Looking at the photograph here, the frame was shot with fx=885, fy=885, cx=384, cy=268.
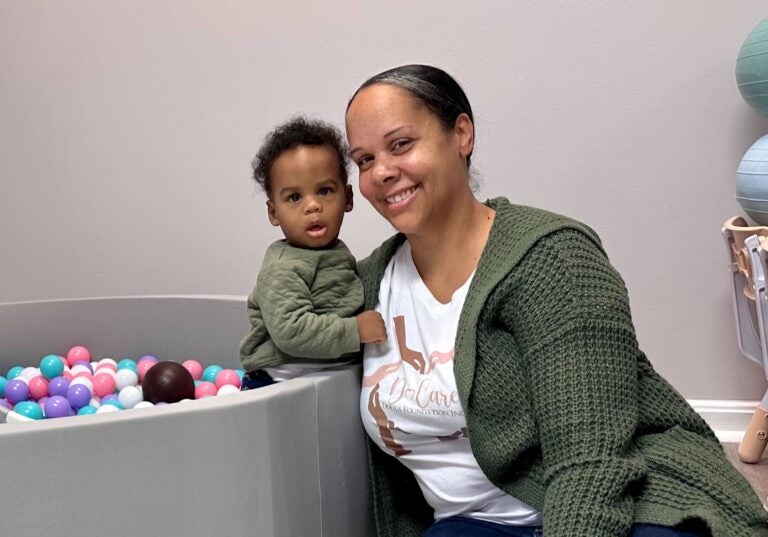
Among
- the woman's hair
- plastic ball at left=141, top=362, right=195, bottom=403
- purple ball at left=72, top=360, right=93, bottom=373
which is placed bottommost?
purple ball at left=72, top=360, right=93, bottom=373

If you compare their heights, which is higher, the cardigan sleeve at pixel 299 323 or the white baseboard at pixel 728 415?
the cardigan sleeve at pixel 299 323

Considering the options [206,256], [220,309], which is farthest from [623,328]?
[206,256]

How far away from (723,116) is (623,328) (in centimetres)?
127

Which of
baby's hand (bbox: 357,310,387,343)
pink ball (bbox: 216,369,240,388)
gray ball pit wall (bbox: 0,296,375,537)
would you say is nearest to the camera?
gray ball pit wall (bbox: 0,296,375,537)

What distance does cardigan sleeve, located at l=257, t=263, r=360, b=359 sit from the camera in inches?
53.3

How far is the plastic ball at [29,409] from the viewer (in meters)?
1.90

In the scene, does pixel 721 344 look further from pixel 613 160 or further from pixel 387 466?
pixel 387 466

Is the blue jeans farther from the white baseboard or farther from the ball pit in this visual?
the white baseboard

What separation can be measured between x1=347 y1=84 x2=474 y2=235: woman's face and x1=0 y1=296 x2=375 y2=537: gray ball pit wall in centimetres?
29

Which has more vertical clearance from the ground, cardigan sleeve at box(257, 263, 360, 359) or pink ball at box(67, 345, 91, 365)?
cardigan sleeve at box(257, 263, 360, 359)

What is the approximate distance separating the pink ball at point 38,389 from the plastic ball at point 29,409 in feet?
0.41

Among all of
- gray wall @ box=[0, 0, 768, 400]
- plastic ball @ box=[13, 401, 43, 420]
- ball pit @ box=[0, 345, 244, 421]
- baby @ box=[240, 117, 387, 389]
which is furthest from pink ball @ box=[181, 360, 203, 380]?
baby @ box=[240, 117, 387, 389]

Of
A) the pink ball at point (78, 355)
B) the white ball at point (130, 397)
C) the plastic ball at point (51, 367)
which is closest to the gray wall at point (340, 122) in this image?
the pink ball at point (78, 355)

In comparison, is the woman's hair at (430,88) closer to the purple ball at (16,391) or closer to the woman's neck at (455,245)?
the woman's neck at (455,245)
